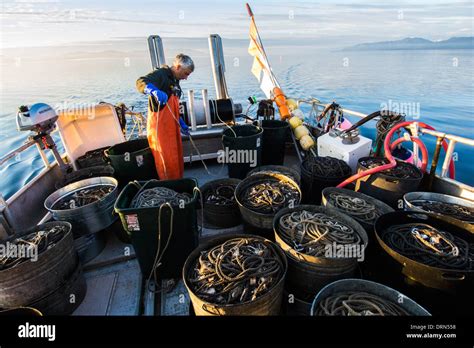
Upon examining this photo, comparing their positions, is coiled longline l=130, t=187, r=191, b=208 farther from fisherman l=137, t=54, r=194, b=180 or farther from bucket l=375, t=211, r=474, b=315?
bucket l=375, t=211, r=474, b=315

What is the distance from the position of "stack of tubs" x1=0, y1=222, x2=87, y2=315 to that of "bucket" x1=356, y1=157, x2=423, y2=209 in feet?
12.3

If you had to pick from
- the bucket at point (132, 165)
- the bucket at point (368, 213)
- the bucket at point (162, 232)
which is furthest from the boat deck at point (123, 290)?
the bucket at point (368, 213)

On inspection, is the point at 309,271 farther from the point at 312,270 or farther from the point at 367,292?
the point at 367,292

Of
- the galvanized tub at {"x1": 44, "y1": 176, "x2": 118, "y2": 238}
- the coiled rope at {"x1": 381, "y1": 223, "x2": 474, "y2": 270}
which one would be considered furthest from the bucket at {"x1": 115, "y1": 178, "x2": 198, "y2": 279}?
the coiled rope at {"x1": 381, "y1": 223, "x2": 474, "y2": 270}

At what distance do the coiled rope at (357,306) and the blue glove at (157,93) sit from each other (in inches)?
120

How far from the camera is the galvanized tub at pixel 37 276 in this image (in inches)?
87.0

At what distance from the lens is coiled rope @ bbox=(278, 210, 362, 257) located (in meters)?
2.49

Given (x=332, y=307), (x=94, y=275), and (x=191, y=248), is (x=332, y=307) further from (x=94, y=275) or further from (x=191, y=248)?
(x=94, y=275)

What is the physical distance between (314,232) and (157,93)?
2703 mm

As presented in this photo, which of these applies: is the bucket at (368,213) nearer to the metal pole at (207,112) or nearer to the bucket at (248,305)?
the bucket at (248,305)

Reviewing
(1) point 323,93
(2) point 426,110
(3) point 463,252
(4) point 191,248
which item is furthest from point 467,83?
(4) point 191,248

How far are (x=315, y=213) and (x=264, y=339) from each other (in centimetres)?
157

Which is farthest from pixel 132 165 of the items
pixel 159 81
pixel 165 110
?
pixel 159 81

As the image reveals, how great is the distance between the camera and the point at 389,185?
11.0ft
